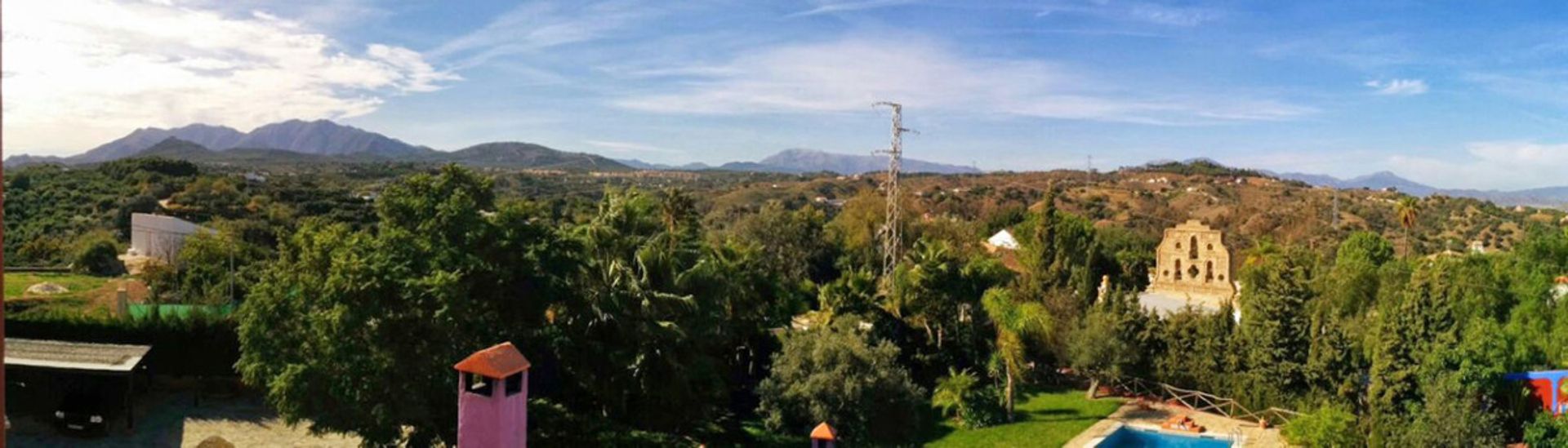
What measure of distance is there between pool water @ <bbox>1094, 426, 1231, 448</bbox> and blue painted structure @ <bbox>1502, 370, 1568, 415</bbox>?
19.1 feet

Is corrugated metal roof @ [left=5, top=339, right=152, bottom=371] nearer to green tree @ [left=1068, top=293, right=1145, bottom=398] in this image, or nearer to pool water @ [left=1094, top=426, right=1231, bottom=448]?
pool water @ [left=1094, top=426, right=1231, bottom=448]

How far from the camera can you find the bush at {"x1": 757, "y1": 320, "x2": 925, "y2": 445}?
1800cm

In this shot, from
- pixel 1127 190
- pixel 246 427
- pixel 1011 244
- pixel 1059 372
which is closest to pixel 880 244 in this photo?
pixel 1011 244

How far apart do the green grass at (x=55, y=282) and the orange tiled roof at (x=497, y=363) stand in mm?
24644

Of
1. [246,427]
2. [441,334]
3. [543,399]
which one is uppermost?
[441,334]

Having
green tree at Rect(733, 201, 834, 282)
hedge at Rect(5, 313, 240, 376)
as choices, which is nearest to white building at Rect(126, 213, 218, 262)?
hedge at Rect(5, 313, 240, 376)

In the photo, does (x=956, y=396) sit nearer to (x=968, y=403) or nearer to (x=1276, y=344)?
(x=968, y=403)

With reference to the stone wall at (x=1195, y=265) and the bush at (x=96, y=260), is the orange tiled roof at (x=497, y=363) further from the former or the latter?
the bush at (x=96, y=260)

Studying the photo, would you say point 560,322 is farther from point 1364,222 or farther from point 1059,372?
point 1364,222

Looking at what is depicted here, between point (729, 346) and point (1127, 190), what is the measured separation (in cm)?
7865

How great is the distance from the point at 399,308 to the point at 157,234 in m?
30.2

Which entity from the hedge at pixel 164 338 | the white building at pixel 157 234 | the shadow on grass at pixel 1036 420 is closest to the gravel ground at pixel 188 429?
the hedge at pixel 164 338

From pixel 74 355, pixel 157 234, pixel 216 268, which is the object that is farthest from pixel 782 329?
pixel 157 234

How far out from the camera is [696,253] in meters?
18.9
